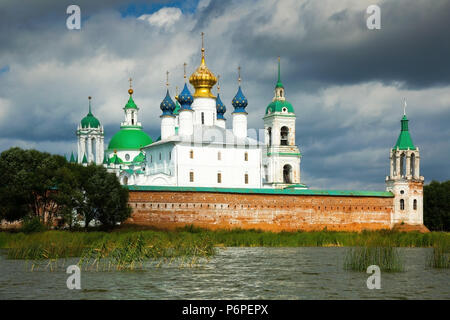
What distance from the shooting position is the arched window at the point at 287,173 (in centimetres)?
5778

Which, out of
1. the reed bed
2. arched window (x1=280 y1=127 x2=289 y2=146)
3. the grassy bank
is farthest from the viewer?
arched window (x1=280 y1=127 x2=289 y2=146)

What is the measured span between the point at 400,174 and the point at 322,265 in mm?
28071

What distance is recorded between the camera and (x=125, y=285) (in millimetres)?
16266

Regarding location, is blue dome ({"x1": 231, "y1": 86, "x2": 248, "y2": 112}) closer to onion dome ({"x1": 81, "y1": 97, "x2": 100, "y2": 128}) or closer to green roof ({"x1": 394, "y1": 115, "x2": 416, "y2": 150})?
green roof ({"x1": 394, "y1": 115, "x2": 416, "y2": 150})

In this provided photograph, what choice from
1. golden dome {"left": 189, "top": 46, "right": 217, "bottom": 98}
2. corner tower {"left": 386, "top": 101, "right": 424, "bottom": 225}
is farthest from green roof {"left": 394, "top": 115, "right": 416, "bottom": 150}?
golden dome {"left": 189, "top": 46, "right": 217, "bottom": 98}

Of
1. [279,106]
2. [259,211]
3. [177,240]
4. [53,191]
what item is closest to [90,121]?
[279,106]

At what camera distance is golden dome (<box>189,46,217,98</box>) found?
50.2m

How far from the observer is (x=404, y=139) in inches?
1901

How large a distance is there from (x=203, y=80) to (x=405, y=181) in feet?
49.1

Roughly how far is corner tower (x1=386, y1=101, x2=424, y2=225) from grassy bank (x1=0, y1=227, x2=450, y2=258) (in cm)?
1381

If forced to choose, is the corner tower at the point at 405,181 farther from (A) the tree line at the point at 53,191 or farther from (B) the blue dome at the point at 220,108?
(A) the tree line at the point at 53,191
